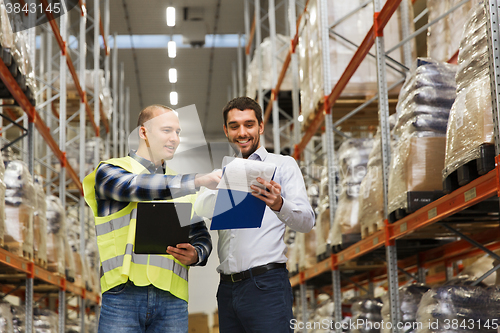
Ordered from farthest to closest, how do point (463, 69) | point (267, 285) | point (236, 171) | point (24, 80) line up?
1. point (24, 80)
2. point (463, 69)
3. point (267, 285)
4. point (236, 171)

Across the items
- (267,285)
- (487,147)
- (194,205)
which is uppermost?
(487,147)

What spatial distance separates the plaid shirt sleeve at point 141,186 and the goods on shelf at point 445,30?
12.4 ft

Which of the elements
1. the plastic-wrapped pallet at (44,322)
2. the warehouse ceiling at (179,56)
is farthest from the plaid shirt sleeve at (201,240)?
the warehouse ceiling at (179,56)

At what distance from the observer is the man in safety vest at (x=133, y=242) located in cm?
280

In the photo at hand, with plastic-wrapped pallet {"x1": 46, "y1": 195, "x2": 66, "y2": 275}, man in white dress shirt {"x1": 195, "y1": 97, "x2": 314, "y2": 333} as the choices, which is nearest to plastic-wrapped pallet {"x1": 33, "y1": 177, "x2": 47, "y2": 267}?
plastic-wrapped pallet {"x1": 46, "y1": 195, "x2": 66, "y2": 275}

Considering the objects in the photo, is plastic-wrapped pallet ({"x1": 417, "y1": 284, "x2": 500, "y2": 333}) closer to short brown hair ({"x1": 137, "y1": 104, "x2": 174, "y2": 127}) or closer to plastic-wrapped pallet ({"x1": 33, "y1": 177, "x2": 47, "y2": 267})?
short brown hair ({"x1": 137, "y1": 104, "x2": 174, "y2": 127})

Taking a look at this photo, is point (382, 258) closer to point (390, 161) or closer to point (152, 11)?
point (390, 161)

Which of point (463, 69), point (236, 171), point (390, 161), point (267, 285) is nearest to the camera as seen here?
point (236, 171)

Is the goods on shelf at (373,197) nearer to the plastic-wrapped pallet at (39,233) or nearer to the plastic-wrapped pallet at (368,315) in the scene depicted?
the plastic-wrapped pallet at (368,315)

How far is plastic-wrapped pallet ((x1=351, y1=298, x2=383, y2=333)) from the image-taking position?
596 centimetres

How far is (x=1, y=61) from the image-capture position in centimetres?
529

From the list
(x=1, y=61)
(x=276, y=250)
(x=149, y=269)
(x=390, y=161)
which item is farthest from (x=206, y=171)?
(x=1, y=61)

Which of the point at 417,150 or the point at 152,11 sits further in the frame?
the point at 152,11

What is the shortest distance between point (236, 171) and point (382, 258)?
485 cm
